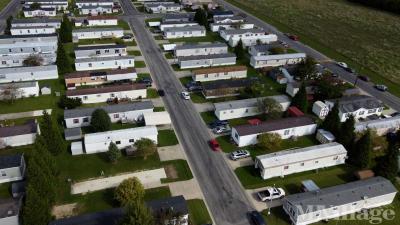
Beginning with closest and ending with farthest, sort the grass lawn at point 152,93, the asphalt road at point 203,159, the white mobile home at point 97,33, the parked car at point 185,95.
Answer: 1. the asphalt road at point 203,159
2. the parked car at point 185,95
3. the grass lawn at point 152,93
4. the white mobile home at point 97,33

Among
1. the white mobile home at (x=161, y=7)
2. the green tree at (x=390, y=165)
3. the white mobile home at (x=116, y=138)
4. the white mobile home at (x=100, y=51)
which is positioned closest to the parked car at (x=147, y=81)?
the white mobile home at (x=100, y=51)

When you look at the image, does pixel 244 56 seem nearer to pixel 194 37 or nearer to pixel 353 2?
pixel 194 37

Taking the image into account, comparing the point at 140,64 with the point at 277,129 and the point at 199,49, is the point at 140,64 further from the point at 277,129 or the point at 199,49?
the point at 277,129

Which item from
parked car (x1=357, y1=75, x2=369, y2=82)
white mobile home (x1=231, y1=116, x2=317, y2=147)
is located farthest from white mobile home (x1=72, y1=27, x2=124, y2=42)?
parked car (x1=357, y1=75, x2=369, y2=82)

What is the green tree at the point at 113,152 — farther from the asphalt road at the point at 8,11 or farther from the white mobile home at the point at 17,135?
the asphalt road at the point at 8,11

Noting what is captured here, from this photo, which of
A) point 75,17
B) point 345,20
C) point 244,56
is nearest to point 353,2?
point 345,20

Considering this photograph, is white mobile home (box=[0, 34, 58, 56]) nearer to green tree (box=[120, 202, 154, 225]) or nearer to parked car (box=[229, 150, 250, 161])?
parked car (box=[229, 150, 250, 161])
